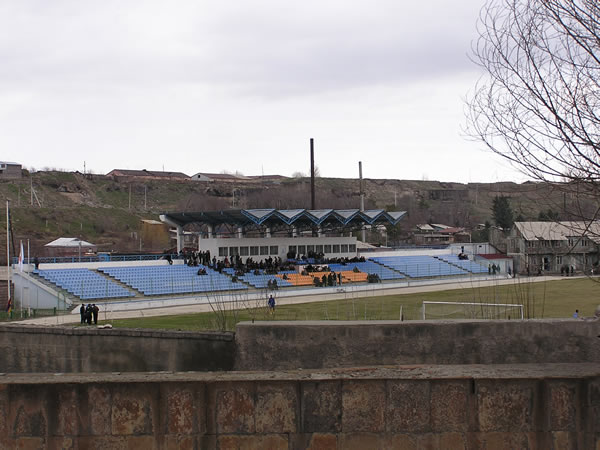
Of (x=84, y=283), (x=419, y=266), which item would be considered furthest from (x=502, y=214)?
(x=84, y=283)

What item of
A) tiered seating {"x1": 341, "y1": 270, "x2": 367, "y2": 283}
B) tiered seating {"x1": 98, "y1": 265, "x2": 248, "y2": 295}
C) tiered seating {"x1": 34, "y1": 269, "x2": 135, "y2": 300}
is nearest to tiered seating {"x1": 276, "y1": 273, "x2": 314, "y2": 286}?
tiered seating {"x1": 341, "y1": 270, "x2": 367, "y2": 283}

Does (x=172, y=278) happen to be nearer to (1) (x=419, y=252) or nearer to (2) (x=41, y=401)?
(1) (x=419, y=252)

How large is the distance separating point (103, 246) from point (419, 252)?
41.1 m

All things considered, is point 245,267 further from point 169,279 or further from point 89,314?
point 89,314

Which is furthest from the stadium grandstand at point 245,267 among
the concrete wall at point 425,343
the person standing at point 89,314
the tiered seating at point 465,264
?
the concrete wall at point 425,343

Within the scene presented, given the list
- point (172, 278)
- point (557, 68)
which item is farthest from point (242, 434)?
point (172, 278)

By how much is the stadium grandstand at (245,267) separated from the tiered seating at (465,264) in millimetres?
103

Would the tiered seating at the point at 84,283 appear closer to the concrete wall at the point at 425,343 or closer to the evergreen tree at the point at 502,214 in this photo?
the concrete wall at the point at 425,343

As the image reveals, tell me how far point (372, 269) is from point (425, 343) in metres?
50.1

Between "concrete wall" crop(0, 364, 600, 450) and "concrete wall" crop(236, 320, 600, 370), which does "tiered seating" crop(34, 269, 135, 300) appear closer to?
"concrete wall" crop(236, 320, 600, 370)

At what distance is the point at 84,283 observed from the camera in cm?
4222

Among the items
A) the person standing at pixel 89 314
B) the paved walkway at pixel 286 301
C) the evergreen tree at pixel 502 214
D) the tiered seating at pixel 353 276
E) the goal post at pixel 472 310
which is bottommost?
the paved walkway at pixel 286 301

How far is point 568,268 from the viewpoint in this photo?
214ft

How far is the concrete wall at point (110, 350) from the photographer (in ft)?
33.0
